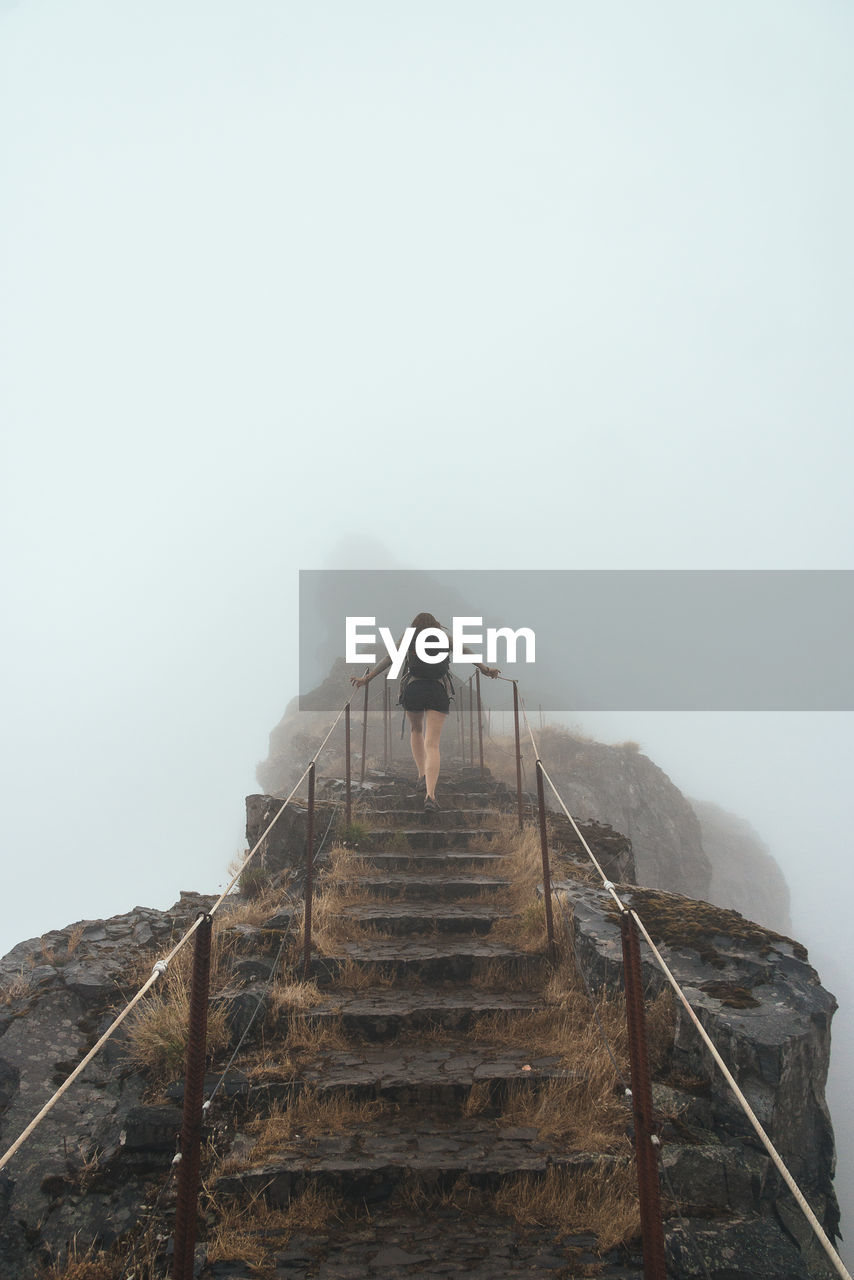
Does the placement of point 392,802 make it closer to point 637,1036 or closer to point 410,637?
point 410,637

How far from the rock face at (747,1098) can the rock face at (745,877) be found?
19.4 m

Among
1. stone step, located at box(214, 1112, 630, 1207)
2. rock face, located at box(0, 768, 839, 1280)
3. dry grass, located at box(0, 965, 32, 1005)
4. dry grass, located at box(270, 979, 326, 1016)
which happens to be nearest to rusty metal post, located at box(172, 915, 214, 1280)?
rock face, located at box(0, 768, 839, 1280)

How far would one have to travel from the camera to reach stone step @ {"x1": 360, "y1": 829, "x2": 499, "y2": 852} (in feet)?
29.1

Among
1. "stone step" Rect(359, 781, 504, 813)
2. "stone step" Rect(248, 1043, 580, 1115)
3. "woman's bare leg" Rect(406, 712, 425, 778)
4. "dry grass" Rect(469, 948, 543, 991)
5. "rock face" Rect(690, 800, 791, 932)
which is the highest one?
"woman's bare leg" Rect(406, 712, 425, 778)

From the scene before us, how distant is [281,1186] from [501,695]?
36208 millimetres

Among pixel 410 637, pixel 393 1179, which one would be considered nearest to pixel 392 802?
pixel 410 637

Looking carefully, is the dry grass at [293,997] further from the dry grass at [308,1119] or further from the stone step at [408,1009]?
the dry grass at [308,1119]

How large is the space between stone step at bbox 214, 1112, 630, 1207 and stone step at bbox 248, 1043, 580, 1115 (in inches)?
10.7

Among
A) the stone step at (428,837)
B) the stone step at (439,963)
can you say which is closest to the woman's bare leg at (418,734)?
the stone step at (428,837)

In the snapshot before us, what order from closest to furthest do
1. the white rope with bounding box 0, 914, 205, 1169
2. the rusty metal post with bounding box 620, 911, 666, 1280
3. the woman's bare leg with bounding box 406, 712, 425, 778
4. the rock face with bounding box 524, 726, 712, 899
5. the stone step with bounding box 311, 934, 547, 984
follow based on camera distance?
1. the white rope with bounding box 0, 914, 205, 1169
2. the rusty metal post with bounding box 620, 911, 666, 1280
3. the stone step with bounding box 311, 934, 547, 984
4. the woman's bare leg with bounding box 406, 712, 425, 778
5. the rock face with bounding box 524, 726, 712, 899

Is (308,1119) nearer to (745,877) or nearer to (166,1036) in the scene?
(166,1036)

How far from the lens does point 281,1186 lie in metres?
3.71

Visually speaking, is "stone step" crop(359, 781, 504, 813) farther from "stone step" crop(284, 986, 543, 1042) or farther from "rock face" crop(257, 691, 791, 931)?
"stone step" crop(284, 986, 543, 1042)

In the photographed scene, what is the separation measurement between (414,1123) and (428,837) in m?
4.71
